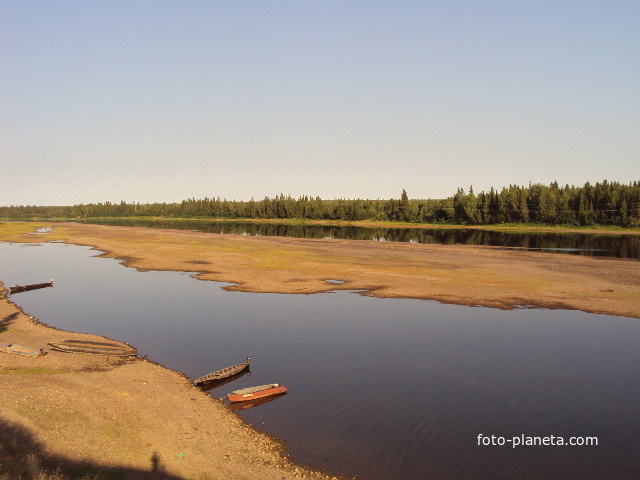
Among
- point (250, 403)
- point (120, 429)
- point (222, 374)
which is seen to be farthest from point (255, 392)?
point (120, 429)

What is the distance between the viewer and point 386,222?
187 metres

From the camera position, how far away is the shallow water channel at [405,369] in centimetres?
1582

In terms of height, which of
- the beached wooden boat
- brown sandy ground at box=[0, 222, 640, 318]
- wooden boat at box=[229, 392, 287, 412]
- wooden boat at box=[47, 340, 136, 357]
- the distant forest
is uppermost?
the distant forest

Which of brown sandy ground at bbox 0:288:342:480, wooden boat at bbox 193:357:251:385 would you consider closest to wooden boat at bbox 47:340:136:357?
brown sandy ground at bbox 0:288:342:480

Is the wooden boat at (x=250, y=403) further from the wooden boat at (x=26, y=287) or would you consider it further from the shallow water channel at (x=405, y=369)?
the wooden boat at (x=26, y=287)

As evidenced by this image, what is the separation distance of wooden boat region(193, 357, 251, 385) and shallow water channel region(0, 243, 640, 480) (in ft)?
1.83

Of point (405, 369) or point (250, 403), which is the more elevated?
point (405, 369)

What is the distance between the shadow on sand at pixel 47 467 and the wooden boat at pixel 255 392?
16.9 feet

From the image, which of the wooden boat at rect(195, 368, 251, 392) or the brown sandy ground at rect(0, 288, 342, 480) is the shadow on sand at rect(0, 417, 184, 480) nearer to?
the brown sandy ground at rect(0, 288, 342, 480)

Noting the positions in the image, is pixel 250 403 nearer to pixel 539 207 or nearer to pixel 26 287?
pixel 26 287

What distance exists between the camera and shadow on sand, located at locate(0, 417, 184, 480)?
41.3 ft

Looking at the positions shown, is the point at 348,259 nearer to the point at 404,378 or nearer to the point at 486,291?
the point at 486,291

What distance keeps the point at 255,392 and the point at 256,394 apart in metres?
0.12

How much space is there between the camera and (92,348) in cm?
2438
